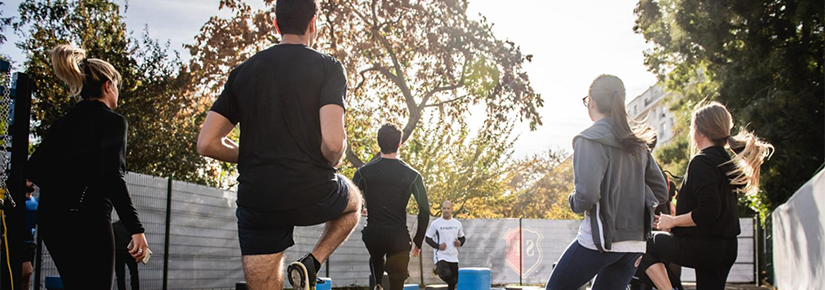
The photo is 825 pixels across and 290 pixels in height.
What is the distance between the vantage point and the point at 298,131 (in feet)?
10.2

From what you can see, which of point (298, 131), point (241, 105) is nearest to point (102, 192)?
point (241, 105)

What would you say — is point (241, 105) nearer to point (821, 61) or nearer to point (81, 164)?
point (81, 164)

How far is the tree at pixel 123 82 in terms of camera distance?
26.8 meters

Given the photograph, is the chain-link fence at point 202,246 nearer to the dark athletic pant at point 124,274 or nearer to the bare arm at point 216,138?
the dark athletic pant at point 124,274

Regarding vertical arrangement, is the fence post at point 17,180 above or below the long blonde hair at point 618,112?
below

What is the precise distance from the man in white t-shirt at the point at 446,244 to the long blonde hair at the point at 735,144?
7616 mm

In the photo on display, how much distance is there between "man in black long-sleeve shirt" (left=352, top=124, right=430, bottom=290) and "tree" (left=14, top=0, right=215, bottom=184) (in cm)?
2055

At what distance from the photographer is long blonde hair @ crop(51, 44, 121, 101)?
381 centimetres

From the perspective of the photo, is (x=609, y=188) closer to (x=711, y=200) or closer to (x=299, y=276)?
(x=711, y=200)

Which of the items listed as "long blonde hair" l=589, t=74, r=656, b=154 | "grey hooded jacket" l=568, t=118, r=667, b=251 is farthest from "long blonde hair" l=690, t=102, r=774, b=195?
"grey hooded jacket" l=568, t=118, r=667, b=251

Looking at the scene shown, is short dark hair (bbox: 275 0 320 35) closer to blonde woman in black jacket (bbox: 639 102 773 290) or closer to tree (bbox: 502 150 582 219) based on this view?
blonde woman in black jacket (bbox: 639 102 773 290)

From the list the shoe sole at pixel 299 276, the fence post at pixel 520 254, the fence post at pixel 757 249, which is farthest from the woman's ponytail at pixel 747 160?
the fence post at pixel 757 249

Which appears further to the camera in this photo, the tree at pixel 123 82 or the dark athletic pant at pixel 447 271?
the tree at pixel 123 82

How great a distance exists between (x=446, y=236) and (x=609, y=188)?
9.02 metres
